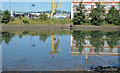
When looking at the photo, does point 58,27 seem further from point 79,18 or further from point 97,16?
point 97,16

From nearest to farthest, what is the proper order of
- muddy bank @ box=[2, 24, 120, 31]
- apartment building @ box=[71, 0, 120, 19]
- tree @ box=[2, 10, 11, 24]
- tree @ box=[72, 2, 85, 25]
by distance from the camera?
1. muddy bank @ box=[2, 24, 120, 31]
2. tree @ box=[2, 10, 11, 24]
3. tree @ box=[72, 2, 85, 25]
4. apartment building @ box=[71, 0, 120, 19]

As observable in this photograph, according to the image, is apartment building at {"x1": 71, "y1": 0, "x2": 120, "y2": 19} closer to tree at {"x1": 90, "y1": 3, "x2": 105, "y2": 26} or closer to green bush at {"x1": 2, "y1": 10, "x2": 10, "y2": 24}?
tree at {"x1": 90, "y1": 3, "x2": 105, "y2": 26}

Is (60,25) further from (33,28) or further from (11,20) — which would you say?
(11,20)

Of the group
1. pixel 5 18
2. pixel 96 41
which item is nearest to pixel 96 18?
pixel 5 18

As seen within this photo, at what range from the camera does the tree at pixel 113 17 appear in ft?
187

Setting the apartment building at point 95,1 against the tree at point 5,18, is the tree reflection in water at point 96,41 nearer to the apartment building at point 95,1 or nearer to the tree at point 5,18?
the tree at point 5,18

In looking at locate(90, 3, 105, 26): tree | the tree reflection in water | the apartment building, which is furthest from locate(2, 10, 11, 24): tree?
the tree reflection in water

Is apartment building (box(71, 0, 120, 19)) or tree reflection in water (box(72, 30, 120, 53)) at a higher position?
apartment building (box(71, 0, 120, 19))

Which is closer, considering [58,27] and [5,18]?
[58,27]

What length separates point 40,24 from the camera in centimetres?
5566

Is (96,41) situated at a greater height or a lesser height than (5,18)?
lesser

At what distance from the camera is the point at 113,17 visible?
5775 cm

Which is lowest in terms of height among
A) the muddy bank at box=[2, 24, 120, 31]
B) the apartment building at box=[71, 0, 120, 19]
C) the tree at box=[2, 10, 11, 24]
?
the muddy bank at box=[2, 24, 120, 31]

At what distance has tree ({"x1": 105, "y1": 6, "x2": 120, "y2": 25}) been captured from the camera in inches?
2245
